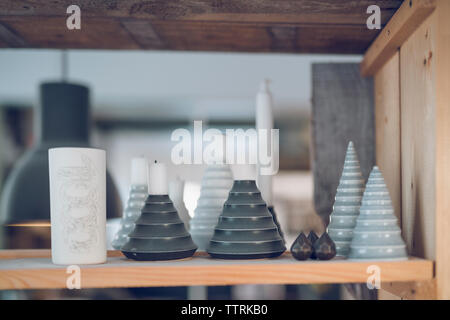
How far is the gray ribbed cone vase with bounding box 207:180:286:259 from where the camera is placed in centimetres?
86

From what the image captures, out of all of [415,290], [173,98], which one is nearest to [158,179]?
[415,290]

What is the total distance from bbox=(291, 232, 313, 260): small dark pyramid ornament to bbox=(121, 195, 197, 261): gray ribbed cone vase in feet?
0.56

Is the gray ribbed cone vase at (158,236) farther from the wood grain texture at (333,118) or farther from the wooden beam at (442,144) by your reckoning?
the wood grain texture at (333,118)

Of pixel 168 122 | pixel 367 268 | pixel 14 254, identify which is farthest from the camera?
pixel 168 122

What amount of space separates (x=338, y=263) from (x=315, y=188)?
49 centimetres

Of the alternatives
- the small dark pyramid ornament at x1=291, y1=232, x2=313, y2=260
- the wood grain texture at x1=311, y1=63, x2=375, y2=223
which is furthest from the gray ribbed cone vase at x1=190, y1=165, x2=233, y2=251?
the wood grain texture at x1=311, y1=63, x2=375, y2=223

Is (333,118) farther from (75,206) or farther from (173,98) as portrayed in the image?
(173,98)

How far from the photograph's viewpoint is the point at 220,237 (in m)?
0.88

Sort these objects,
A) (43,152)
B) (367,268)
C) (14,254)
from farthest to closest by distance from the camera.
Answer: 1. (43,152)
2. (14,254)
3. (367,268)

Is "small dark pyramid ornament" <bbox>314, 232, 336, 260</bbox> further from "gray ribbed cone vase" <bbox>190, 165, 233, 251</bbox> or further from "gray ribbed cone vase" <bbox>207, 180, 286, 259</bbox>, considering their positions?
"gray ribbed cone vase" <bbox>190, 165, 233, 251</bbox>

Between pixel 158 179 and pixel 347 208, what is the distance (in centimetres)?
35
